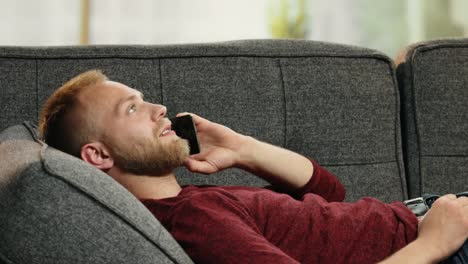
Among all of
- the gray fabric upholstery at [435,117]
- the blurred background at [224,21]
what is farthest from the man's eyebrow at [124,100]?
the blurred background at [224,21]

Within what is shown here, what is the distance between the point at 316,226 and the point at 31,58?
0.77 metres

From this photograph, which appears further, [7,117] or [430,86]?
[430,86]

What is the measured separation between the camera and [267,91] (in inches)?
71.4

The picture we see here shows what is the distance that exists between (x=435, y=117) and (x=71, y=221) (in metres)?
1.11

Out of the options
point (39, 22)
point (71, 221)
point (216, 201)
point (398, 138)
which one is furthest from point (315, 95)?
point (39, 22)

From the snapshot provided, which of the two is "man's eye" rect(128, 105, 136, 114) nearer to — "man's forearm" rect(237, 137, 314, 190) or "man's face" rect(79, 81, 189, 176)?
"man's face" rect(79, 81, 189, 176)

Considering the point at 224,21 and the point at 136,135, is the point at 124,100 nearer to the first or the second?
the point at 136,135

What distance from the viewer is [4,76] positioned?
171 cm

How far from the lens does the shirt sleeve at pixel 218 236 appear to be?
115cm

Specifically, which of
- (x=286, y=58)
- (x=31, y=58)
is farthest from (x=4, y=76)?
(x=286, y=58)

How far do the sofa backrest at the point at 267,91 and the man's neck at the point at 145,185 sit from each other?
0.85 feet

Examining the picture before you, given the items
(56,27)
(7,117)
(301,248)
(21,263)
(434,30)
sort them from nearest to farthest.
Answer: (21,263)
(301,248)
(7,117)
(56,27)
(434,30)

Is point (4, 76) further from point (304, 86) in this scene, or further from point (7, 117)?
point (304, 86)

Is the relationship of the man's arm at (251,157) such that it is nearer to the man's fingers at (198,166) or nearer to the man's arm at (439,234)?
the man's fingers at (198,166)
